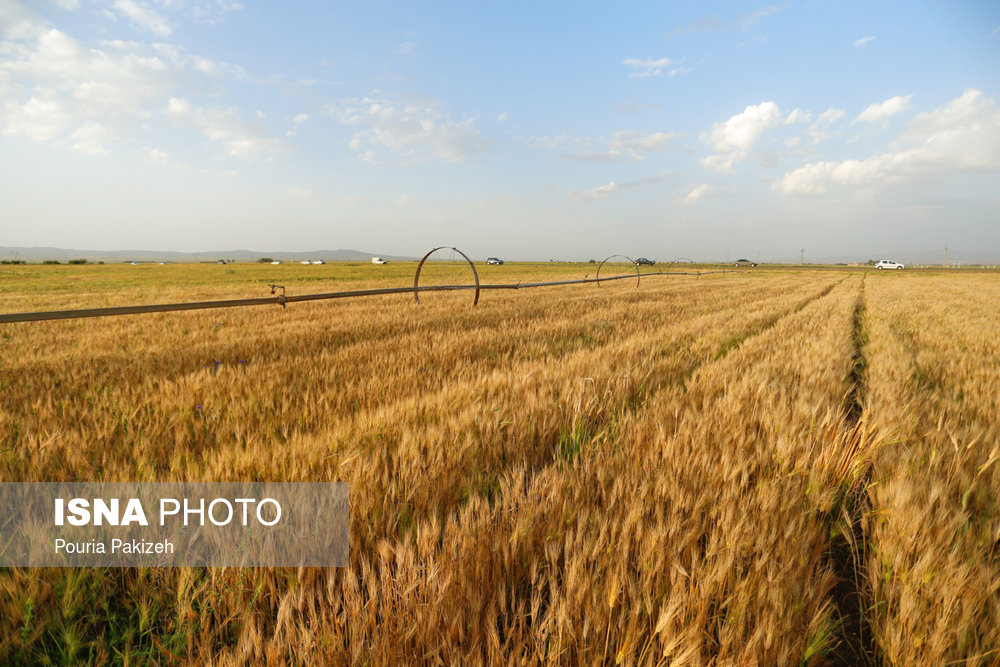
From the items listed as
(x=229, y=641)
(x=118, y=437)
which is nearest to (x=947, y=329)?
(x=229, y=641)

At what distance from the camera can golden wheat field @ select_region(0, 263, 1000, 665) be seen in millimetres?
1072

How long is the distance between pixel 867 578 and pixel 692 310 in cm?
984

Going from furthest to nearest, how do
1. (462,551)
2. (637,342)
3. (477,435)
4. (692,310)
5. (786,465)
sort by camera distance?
(692,310) → (637,342) → (477,435) → (786,465) → (462,551)

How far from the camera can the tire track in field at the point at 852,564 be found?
127cm

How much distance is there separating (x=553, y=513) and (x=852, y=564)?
124cm

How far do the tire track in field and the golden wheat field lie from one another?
1 centimetres

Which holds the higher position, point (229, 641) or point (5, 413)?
point (5, 413)

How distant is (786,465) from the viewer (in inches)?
77.6

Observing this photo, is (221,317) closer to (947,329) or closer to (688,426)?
(688,426)

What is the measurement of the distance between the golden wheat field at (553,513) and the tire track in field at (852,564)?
0.01 meters

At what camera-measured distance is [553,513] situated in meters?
1.58

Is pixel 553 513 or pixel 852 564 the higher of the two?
pixel 553 513

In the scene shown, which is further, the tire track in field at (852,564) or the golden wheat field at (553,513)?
the tire track in field at (852,564)

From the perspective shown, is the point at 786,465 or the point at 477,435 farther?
the point at 477,435
